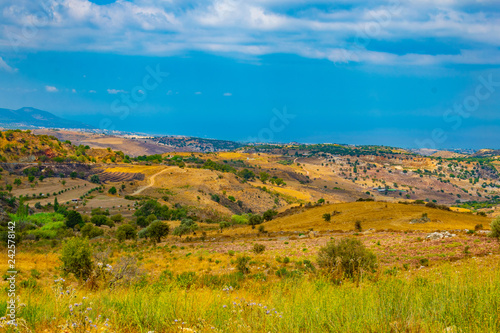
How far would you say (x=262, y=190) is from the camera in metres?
102

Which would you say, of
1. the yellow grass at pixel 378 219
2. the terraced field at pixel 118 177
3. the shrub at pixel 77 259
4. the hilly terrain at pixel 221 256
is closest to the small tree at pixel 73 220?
the hilly terrain at pixel 221 256

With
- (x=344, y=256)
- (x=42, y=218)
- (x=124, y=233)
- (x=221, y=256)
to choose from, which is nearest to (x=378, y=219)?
(x=221, y=256)

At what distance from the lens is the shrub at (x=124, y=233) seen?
110 feet

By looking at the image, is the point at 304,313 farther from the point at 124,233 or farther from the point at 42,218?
the point at 42,218

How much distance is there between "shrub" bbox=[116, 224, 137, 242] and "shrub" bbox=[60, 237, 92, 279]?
854 inches

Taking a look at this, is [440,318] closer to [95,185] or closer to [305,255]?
[305,255]

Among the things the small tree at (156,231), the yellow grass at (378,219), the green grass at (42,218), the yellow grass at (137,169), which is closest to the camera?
the yellow grass at (378,219)

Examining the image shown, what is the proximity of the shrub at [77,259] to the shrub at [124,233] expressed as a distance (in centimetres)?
2169

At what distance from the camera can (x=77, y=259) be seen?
12.4m

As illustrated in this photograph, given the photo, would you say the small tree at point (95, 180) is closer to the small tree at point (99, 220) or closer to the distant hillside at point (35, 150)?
the distant hillside at point (35, 150)

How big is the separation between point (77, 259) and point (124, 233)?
74.3 ft

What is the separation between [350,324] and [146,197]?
76.0 m

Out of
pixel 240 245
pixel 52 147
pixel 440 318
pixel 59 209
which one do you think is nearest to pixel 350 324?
pixel 440 318

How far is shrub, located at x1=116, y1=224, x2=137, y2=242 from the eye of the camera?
3339cm
